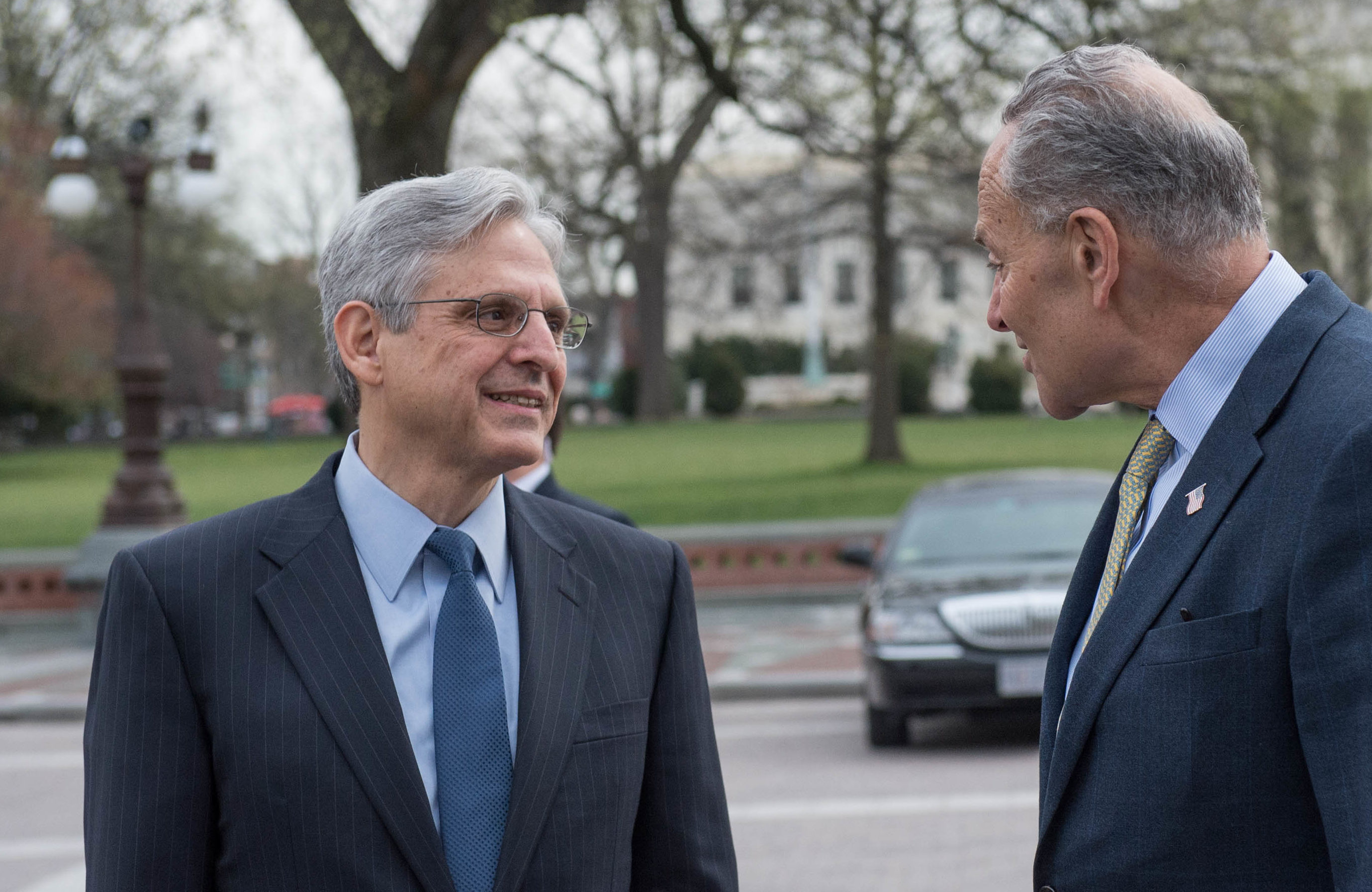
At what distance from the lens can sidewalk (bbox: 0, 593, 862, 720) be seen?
38.8ft

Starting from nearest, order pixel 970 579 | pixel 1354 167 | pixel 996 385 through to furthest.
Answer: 1. pixel 970 579
2. pixel 1354 167
3. pixel 996 385

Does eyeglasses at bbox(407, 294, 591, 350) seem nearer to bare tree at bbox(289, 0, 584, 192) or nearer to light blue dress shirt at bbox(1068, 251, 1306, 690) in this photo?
light blue dress shirt at bbox(1068, 251, 1306, 690)

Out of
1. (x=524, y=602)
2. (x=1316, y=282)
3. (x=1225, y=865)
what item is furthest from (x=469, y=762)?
(x=1316, y=282)

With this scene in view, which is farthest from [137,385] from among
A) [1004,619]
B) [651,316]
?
[651,316]

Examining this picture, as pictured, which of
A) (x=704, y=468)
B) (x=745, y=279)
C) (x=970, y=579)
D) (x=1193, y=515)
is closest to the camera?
(x=1193, y=515)

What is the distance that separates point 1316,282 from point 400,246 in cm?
139

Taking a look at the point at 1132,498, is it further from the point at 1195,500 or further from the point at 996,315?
the point at 996,315

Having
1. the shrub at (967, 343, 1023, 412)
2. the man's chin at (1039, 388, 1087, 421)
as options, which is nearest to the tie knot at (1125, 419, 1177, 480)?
the man's chin at (1039, 388, 1087, 421)

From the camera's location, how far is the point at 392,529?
98.7 inches

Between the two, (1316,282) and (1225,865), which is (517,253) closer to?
(1316,282)

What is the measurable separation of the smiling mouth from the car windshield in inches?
286

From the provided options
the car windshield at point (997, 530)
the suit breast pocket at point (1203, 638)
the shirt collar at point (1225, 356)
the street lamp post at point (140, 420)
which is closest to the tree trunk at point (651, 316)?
the street lamp post at point (140, 420)

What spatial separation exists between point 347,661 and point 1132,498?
1.21m

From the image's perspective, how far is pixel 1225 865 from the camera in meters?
1.91
